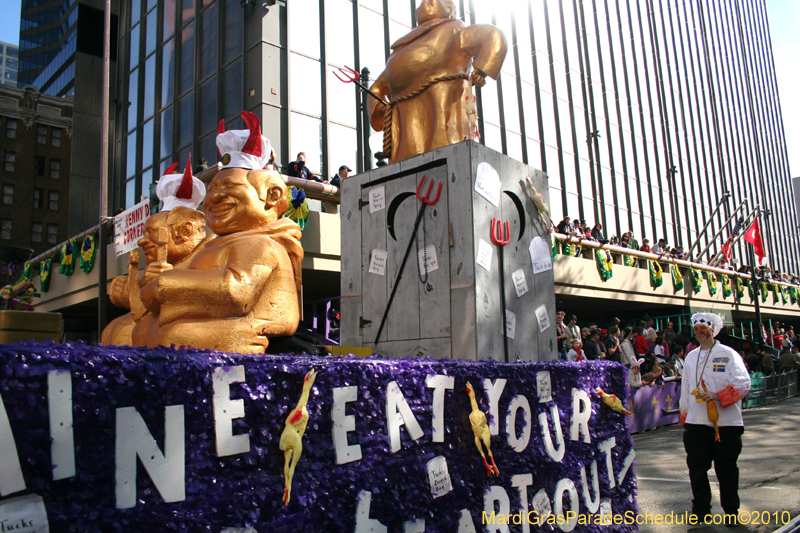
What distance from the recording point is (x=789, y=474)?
20.7 ft

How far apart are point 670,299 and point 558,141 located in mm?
7593

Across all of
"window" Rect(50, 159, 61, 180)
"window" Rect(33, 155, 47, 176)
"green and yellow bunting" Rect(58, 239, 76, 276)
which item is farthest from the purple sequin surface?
"window" Rect(50, 159, 61, 180)

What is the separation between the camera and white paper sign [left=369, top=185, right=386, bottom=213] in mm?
4867

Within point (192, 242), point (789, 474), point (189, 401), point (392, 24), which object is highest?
point (392, 24)

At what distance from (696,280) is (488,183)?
18.9m

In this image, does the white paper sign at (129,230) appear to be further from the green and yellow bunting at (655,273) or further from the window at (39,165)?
the window at (39,165)

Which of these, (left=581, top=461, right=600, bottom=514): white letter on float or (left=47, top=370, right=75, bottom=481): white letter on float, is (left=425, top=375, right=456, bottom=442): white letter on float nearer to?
(left=581, top=461, right=600, bottom=514): white letter on float

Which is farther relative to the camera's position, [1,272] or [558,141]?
[1,272]

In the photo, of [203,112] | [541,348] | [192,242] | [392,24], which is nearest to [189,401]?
[192,242]

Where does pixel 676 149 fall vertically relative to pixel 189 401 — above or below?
above

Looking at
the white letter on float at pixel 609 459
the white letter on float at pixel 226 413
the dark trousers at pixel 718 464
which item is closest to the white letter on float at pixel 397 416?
the white letter on float at pixel 226 413

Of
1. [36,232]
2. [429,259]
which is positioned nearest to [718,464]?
[429,259]

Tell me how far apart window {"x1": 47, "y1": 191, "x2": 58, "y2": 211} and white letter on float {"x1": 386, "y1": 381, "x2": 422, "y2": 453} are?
56.2 m

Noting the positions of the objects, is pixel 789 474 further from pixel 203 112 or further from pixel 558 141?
pixel 558 141
